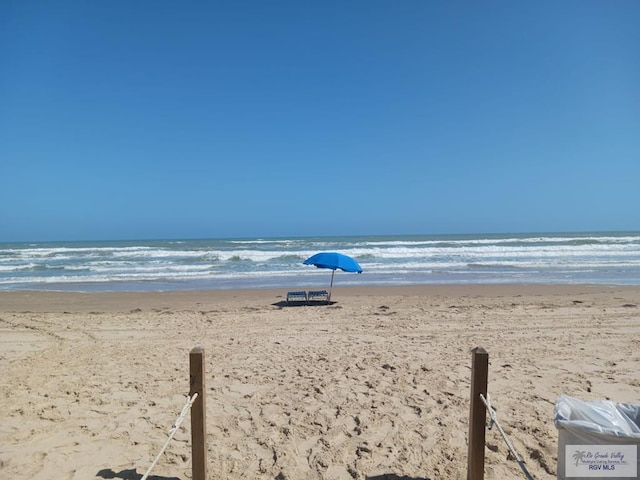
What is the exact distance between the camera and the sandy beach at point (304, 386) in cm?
338

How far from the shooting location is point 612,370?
209 inches

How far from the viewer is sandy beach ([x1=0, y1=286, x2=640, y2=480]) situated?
338cm

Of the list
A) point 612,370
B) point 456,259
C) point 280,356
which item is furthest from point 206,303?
point 456,259

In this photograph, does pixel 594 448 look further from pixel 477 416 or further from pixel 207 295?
pixel 207 295

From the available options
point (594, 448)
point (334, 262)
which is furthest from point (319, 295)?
point (594, 448)

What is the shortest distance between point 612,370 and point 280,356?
453 cm

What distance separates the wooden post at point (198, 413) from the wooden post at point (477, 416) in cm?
187

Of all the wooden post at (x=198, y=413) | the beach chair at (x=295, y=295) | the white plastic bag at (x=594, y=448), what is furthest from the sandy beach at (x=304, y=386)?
the beach chair at (x=295, y=295)

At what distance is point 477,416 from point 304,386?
2.55m

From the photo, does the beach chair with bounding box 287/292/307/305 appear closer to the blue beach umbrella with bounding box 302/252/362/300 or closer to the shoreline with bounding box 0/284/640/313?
the shoreline with bounding box 0/284/640/313

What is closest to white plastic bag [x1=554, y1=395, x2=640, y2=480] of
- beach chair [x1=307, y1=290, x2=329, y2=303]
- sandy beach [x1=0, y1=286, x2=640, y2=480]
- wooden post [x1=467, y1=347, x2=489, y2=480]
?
wooden post [x1=467, y1=347, x2=489, y2=480]

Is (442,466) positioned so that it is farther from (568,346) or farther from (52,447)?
(568,346)

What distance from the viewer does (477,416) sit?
107 inches

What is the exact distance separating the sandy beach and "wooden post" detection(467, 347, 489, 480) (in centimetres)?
48
